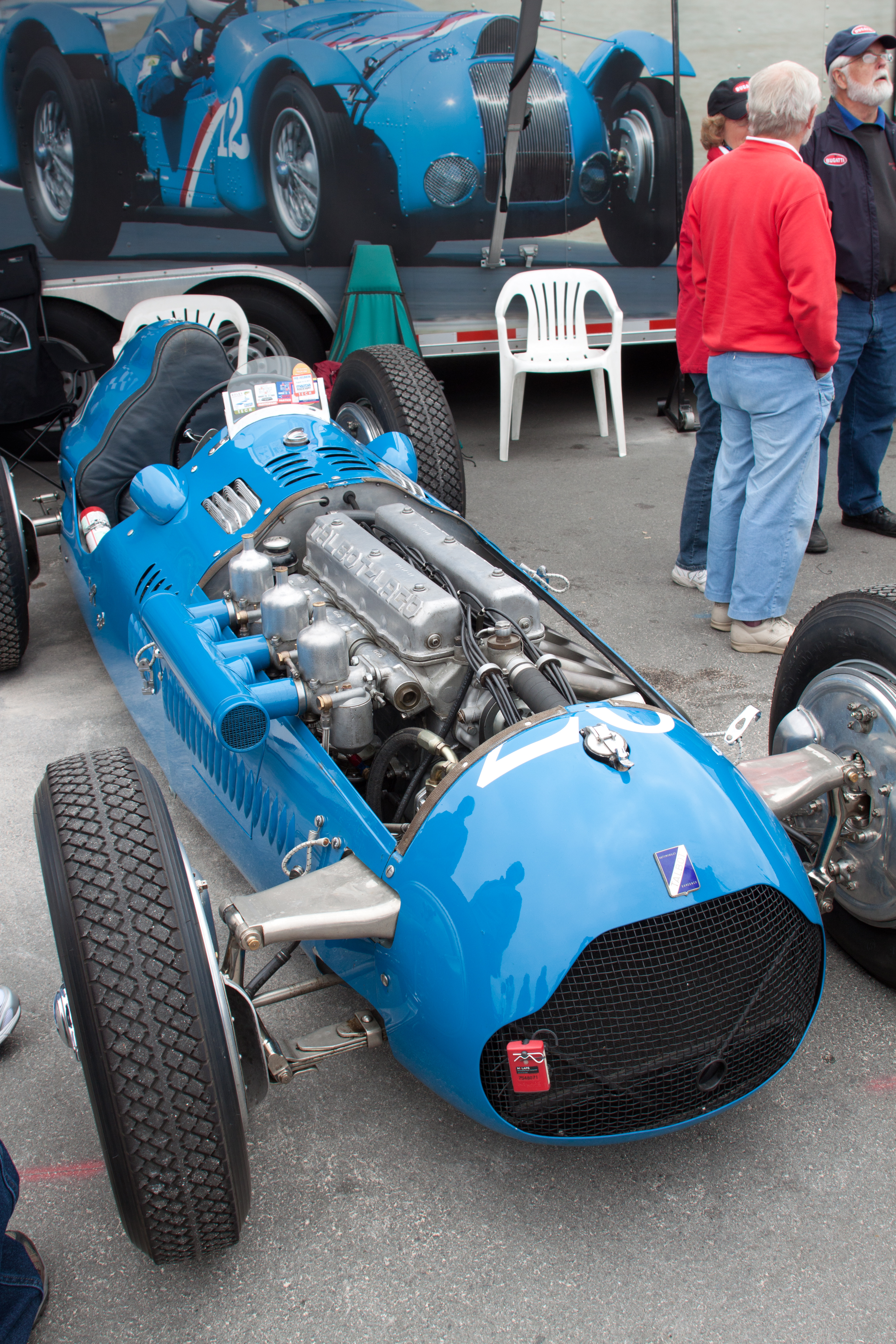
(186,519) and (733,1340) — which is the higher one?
(186,519)

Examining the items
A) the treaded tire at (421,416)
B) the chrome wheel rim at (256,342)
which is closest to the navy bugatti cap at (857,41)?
the treaded tire at (421,416)

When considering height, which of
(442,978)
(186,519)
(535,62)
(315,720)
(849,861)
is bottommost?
(849,861)

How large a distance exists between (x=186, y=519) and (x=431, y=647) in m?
1.34

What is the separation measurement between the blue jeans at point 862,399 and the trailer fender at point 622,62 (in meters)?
3.03

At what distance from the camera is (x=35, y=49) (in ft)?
18.9

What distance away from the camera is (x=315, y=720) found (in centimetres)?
242

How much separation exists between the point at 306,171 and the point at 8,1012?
5518 mm

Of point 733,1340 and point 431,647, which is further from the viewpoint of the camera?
point 431,647

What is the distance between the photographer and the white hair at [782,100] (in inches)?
140

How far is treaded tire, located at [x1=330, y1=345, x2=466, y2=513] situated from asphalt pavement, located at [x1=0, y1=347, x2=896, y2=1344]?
7.75 feet

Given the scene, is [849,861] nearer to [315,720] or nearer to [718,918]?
[718,918]

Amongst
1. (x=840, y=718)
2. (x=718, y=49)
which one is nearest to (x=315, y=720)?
(x=840, y=718)

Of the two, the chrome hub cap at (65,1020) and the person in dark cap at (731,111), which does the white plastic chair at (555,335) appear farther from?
the chrome hub cap at (65,1020)

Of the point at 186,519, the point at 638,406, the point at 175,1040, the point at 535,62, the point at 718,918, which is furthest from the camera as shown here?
the point at 638,406
